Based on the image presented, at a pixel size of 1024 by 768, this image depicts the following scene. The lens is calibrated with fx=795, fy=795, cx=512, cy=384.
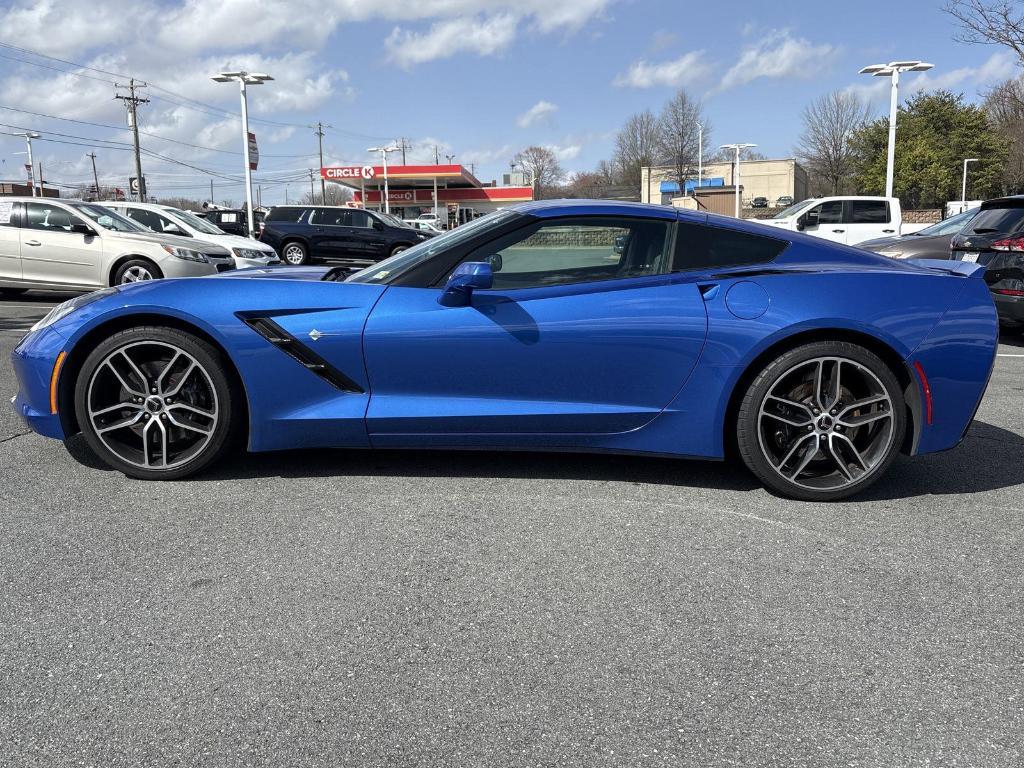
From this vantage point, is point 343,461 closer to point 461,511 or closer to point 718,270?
point 461,511

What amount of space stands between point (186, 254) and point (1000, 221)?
989 cm

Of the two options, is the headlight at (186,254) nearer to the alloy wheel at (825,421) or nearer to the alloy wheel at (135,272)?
the alloy wheel at (135,272)

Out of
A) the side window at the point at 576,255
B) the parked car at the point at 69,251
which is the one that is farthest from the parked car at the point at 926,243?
the parked car at the point at 69,251

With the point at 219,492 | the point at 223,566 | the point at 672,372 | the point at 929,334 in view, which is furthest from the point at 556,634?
the point at 929,334

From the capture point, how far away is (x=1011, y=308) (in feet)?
24.9

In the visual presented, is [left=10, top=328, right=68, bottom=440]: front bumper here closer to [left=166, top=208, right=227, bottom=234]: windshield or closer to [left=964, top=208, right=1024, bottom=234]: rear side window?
[left=964, top=208, right=1024, bottom=234]: rear side window

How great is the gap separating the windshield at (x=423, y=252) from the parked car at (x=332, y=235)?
1708 centimetres

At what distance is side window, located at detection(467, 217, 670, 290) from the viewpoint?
3506 millimetres

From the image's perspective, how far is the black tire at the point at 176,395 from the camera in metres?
3.47

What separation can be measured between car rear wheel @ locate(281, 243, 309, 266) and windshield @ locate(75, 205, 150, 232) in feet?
29.2

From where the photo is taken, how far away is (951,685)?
2096 mm

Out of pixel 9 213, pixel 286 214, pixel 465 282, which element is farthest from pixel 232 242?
pixel 465 282

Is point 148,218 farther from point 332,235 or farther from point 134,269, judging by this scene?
point 332,235

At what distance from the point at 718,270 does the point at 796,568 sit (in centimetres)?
134
